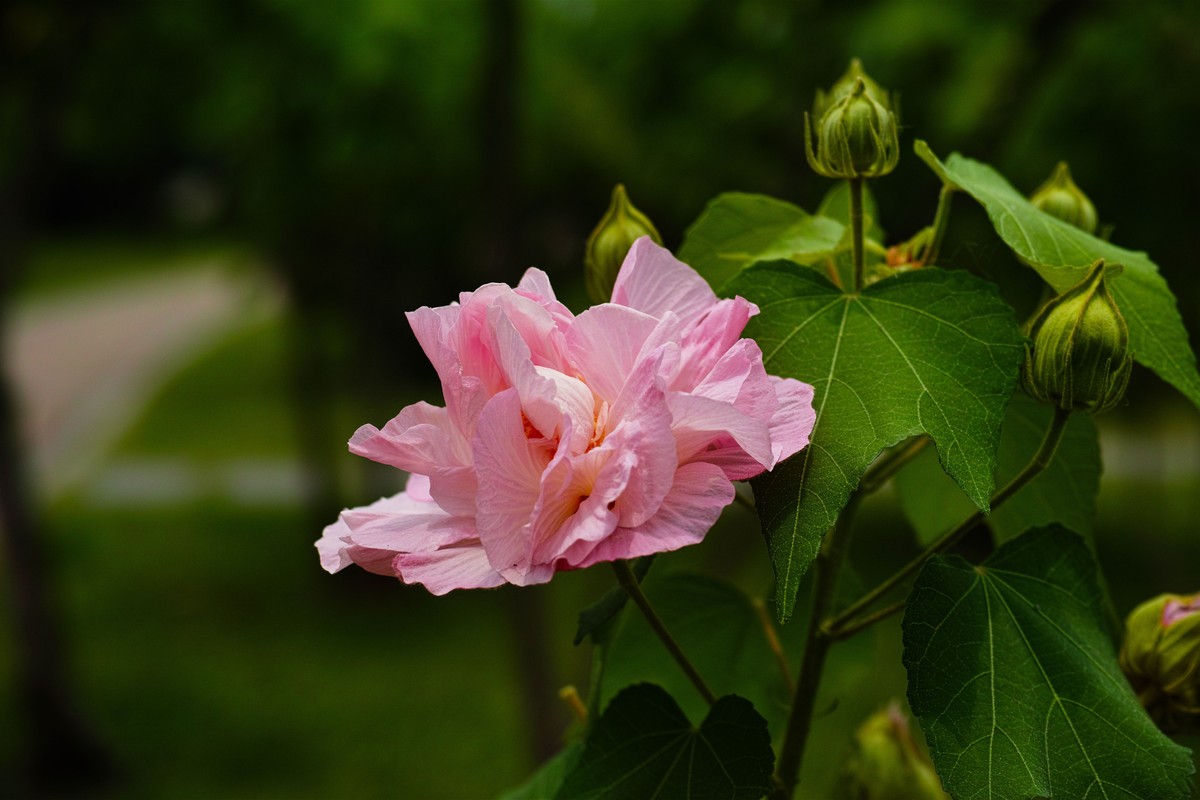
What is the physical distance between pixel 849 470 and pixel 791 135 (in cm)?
321

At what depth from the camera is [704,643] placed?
81 cm

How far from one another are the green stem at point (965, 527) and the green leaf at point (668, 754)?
73 millimetres

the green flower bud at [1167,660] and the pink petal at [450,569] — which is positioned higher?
the pink petal at [450,569]

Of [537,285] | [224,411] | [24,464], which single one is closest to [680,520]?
[537,285]

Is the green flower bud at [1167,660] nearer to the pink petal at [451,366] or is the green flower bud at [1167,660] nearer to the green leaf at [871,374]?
the green leaf at [871,374]

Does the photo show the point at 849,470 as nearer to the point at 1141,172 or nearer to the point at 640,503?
the point at 640,503

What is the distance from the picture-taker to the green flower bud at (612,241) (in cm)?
72

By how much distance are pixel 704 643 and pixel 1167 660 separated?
0.27 metres

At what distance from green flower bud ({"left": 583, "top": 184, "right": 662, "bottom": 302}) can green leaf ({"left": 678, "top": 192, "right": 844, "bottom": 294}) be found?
4 cm

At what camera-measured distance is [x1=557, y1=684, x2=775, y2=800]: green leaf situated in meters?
0.61

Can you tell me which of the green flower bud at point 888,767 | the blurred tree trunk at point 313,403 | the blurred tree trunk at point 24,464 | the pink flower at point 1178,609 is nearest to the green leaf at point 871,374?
the pink flower at point 1178,609

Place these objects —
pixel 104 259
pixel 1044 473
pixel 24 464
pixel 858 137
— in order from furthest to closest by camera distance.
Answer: pixel 104 259, pixel 24 464, pixel 1044 473, pixel 858 137

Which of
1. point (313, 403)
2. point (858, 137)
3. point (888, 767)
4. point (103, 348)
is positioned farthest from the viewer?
point (103, 348)

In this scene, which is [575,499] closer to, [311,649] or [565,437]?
[565,437]
